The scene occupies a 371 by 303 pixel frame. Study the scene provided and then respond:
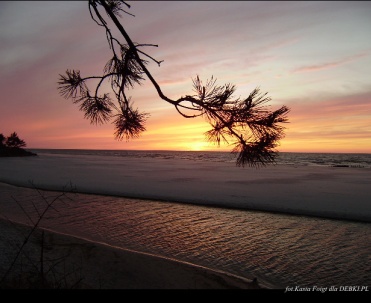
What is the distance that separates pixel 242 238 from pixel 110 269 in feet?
9.46

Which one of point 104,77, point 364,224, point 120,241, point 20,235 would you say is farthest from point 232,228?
point 104,77

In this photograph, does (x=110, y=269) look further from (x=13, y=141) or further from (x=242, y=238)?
(x=13, y=141)

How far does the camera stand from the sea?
15.3ft

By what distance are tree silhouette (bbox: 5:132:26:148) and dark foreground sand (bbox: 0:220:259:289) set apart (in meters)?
56.8

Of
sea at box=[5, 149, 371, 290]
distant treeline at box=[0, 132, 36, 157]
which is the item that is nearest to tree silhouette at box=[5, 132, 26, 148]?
distant treeline at box=[0, 132, 36, 157]

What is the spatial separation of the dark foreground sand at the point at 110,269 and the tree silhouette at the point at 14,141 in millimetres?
56846

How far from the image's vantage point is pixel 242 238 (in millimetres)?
6270

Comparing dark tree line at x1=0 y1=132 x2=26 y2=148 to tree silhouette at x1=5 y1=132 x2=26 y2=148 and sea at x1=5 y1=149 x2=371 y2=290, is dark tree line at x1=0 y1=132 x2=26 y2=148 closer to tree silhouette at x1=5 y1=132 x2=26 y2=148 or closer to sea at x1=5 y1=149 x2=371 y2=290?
tree silhouette at x1=5 y1=132 x2=26 y2=148

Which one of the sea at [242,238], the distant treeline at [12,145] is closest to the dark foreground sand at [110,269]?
the sea at [242,238]

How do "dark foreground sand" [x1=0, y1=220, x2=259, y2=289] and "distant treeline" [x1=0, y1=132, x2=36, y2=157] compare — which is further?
"distant treeline" [x1=0, y1=132, x2=36, y2=157]

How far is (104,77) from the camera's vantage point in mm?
3234

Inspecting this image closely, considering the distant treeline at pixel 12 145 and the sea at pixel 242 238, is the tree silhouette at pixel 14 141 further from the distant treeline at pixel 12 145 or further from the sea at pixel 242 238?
the sea at pixel 242 238

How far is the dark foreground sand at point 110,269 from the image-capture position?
4062mm

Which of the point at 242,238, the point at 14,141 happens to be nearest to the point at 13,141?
the point at 14,141
